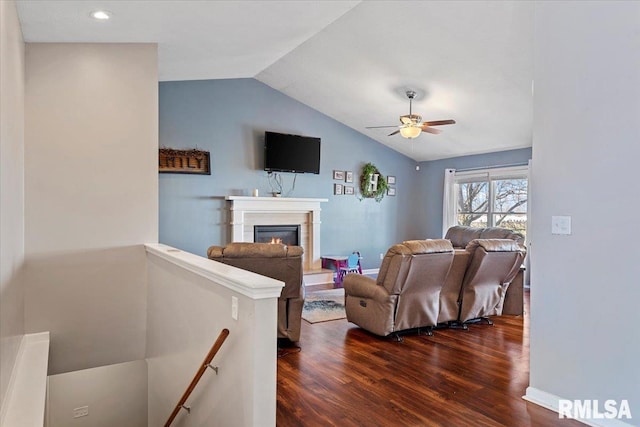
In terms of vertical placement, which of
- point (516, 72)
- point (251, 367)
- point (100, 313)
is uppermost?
point (516, 72)

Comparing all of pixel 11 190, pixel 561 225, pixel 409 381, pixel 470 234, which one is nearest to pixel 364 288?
pixel 409 381

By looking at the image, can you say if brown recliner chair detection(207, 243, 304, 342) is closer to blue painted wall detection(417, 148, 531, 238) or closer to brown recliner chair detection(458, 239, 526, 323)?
brown recliner chair detection(458, 239, 526, 323)

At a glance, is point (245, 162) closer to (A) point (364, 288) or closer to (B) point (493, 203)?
(A) point (364, 288)

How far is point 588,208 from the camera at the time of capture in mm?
2576

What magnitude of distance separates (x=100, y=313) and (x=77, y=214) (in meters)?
0.98

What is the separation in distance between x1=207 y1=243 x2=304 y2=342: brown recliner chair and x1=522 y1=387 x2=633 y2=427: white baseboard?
2.08 metres

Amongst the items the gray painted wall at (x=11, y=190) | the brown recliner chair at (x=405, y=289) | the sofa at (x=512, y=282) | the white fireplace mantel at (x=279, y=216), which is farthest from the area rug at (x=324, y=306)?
the gray painted wall at (x=11, y=190)

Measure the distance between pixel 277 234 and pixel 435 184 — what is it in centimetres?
395

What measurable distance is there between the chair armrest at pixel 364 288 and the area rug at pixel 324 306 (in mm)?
663

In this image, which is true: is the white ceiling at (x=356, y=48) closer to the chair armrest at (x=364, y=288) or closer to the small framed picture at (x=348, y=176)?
the small framed picture at (x=348, y=176)

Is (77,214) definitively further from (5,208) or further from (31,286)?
(5,208)

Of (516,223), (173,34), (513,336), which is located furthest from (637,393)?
(516,223)

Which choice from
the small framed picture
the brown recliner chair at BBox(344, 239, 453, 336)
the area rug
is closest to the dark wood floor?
the brown recliner chair at BBox(344, 239, 453, 336)

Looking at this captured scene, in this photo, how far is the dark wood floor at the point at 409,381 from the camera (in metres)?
2.66
